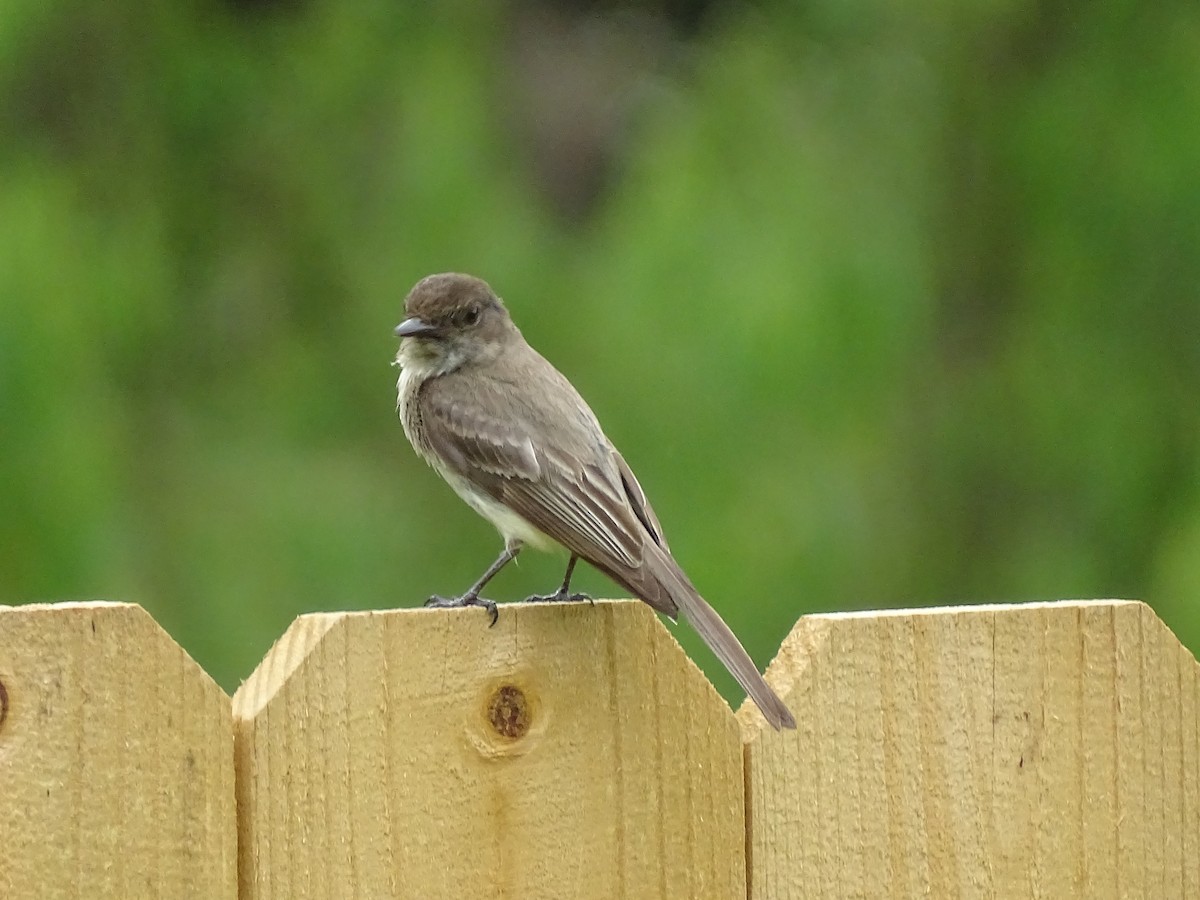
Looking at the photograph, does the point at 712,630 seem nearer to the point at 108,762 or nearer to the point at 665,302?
the point at 108,762

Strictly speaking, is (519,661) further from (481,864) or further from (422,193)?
(422,193)

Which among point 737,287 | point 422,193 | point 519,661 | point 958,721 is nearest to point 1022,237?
point 737,287

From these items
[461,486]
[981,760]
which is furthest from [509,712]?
[461,486]

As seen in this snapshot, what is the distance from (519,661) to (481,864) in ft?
0.88

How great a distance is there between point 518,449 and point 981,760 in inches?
63.3

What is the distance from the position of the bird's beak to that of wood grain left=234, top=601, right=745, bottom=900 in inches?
76.5

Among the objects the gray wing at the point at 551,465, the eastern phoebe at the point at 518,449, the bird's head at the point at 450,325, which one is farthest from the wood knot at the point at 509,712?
the bird's head at the point at 450,325

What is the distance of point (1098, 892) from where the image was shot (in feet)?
8.32

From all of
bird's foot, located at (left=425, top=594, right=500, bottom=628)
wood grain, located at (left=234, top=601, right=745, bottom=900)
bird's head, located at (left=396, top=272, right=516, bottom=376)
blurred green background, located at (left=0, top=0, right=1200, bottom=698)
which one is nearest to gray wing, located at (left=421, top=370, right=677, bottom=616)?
bird's head, located at (left=396, top=272, right=516, bottom=376)

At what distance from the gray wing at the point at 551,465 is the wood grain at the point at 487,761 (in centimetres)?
60

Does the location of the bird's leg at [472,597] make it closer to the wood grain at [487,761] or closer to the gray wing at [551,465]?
the gray wing at [551,465]

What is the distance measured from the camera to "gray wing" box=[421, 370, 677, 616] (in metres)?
3.30

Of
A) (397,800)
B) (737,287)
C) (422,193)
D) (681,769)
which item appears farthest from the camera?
(422,193)

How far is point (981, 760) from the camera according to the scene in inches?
98.2
